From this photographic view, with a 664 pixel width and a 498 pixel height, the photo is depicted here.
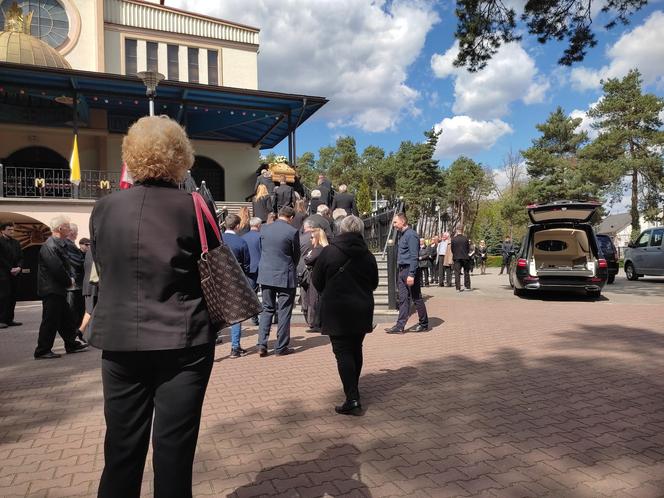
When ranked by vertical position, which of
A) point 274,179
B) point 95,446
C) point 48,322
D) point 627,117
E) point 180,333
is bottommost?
point 95,446

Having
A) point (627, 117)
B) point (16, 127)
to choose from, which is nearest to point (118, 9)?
point (16, 127)


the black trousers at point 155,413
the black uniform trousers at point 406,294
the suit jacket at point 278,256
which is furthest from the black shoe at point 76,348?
the black trousers at point 155,413

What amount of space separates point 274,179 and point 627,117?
1355 inches

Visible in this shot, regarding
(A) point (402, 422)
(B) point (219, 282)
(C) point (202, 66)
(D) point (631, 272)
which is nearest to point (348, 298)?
(A) point (402, 422)

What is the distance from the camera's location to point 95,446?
3871 mm

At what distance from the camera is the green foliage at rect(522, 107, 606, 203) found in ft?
124

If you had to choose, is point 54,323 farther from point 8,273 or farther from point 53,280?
point 8,273

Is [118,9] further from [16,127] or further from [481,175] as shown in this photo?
[481,175]

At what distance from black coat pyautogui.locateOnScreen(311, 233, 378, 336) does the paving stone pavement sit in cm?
83

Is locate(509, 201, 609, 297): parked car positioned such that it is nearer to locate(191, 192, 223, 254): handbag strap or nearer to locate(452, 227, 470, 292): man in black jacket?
locate(452, 227, 470, 292): man in black jacket

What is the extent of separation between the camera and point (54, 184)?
17969 millimetres

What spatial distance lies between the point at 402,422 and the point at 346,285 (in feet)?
4.26

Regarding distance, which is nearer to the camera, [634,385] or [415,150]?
[634,385]

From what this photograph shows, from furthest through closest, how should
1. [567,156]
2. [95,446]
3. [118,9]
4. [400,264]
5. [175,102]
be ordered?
[567,156] → [118,9] → [175,102] → [400,264] → [95,446]
